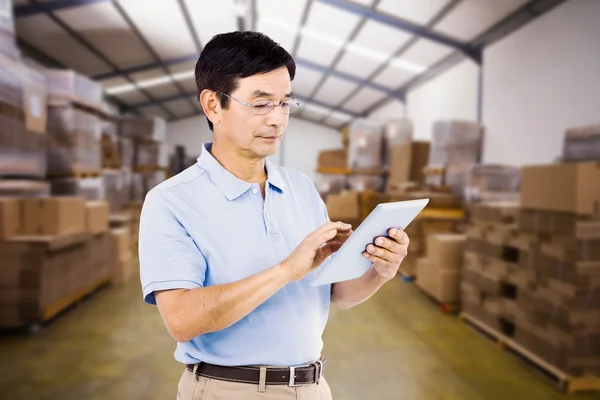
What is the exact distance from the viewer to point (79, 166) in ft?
18.2

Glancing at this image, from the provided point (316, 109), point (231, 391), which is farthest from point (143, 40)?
point (231, 391)

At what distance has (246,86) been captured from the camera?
1156 mm

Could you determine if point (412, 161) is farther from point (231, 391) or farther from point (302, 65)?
point (231, 391)

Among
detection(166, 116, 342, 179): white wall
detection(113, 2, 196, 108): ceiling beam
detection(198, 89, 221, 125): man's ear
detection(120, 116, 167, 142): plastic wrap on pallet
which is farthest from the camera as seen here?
detection(166, 116, 342, 179): white wall

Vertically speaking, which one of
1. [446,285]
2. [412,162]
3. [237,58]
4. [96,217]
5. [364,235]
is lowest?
[446,285]

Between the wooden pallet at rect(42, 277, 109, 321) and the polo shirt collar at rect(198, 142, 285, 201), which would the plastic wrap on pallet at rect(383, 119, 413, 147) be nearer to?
the wooden pallet at rect(42, 277, 109, 321)

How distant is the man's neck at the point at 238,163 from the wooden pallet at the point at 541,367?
2.95 m

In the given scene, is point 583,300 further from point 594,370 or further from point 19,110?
point 19,110

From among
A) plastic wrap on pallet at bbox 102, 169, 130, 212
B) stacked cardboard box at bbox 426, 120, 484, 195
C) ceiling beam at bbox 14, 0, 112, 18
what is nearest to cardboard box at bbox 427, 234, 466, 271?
stacked cardboard box at bbox 426, 120, 484, 195

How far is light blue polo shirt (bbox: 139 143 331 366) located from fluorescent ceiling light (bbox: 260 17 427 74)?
8.10 meters

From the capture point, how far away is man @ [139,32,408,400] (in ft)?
3.40

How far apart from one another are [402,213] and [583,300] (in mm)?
2797

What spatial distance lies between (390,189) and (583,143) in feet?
14.3

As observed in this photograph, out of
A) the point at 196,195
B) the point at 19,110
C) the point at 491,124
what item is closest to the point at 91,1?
the point at 19,110
